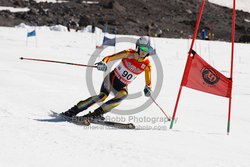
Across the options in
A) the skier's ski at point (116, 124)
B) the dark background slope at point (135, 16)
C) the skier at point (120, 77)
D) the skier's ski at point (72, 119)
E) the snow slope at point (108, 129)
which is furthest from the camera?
the dark background slope at point (135, 16)

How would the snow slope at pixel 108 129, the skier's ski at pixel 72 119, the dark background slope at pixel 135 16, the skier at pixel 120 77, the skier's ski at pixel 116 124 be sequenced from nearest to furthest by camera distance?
the snow slope at pixel 108 129
the skier's ski at pixel 72 119
the skier's ski at pixel 116 124
the skier at pixel 120 77
the dark background slope at pixel 135 16

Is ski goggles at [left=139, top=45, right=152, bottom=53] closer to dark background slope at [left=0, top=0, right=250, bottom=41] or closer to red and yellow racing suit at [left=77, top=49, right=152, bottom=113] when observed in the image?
red and yellow racing suit at [left=77, top=49, right=152, bottom=113]

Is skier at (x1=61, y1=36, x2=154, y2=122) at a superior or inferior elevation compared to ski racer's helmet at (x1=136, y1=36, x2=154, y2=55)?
inferior

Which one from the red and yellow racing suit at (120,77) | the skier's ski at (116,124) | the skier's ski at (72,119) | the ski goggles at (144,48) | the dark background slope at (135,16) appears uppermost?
the ski goggles at (144,48)

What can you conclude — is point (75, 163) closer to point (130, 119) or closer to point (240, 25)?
point (130, 119)

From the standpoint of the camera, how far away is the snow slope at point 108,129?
5398mm

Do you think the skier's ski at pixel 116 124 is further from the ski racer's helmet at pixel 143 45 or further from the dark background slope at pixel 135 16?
the dark background slope at pixel 135 16

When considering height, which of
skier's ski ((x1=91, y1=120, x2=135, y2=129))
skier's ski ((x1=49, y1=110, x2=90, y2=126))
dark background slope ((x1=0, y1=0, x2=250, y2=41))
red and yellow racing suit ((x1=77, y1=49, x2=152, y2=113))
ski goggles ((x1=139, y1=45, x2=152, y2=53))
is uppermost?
ski goggles ((x1=139, y1=45, x2=152, y2=53))

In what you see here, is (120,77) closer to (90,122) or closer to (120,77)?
(120,77)

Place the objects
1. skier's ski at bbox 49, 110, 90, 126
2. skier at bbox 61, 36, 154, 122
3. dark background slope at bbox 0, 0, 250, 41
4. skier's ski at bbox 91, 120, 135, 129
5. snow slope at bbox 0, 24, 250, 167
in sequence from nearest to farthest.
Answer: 1. snow slope at bbox 0, 24, 250, 167
2. skier's ski at bbox 49, 110, 90, 126
3. skier's ski at bbox 91, 120, 135, 129
4. skier at bbox 61, 36, 154, 122
5. dark background slope at bbox 0, 0, 250, 41

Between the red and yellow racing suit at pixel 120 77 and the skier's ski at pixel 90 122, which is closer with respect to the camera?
the skier's ski at pixel 90 122

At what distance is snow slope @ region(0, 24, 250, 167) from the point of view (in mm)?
5398

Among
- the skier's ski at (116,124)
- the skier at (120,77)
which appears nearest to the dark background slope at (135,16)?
the skier at (120,77)

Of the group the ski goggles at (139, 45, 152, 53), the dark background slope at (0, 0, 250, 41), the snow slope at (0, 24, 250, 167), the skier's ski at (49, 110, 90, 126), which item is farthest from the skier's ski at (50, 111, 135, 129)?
the dark background slope at (0, 0, 250, 41)
